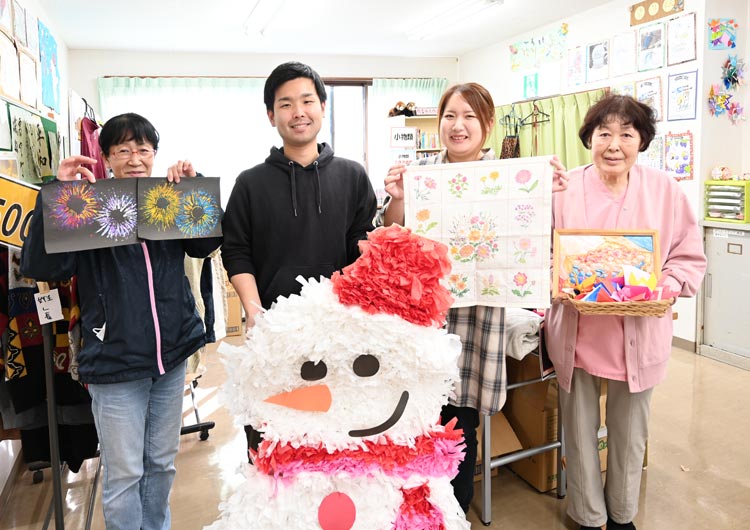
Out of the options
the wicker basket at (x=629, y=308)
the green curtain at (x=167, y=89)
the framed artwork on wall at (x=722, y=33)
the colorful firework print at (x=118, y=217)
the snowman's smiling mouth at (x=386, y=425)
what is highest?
the green curtain at (x=167, y=89)

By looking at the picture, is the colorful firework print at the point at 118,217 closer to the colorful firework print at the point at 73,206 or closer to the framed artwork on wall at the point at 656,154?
the colorful firework print at the point at 73,206

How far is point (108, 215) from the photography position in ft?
5.02

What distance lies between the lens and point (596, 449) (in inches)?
79.4

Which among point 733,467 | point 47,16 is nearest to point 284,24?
point 47,16

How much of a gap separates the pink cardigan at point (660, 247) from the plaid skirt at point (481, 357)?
0.88ft

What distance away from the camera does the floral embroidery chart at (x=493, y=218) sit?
1.69m

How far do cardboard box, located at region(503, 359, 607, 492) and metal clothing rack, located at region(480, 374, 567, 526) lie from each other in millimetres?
32

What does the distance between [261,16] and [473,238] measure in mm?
4456

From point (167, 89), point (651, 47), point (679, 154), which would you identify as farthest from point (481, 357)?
point (167, 89)

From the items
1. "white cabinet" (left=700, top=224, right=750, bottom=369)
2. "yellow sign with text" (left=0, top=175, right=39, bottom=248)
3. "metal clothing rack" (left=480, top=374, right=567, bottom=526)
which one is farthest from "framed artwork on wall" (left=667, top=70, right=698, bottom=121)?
"yellow sign with text" (left=0, top=175, right=39, bottom=248)

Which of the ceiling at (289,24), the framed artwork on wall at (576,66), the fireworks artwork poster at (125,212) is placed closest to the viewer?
the fireworks artwork poster at (125,212)

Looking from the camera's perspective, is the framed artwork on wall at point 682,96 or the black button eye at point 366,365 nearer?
the black button eye at point 366,365

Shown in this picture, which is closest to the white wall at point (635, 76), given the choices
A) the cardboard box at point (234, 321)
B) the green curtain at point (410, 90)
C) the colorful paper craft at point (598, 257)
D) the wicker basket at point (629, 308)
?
the green curtain at point (410, 90)

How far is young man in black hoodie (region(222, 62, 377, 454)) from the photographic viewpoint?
149cm
